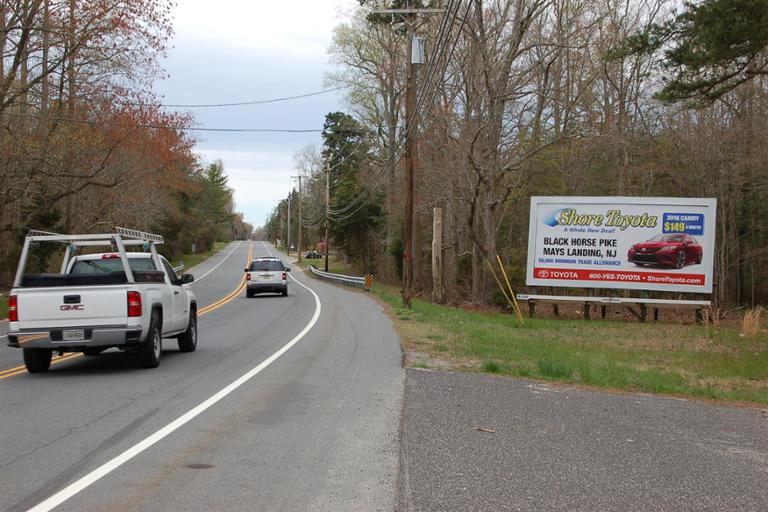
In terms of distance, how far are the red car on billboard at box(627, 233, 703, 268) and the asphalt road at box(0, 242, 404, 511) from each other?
16.3 m

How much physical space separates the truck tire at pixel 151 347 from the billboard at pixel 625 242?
1840cm

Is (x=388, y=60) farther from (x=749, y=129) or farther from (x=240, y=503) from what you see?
(x=240, y=503)

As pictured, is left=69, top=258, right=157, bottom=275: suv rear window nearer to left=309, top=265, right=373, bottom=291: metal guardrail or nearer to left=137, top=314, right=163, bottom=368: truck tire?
left=137, top=314, right=163, bottom=368: truck tire

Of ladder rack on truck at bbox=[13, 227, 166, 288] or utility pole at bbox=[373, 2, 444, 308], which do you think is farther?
utility pole at bbox=[373, 2, 444, 308]

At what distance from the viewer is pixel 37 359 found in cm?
1116

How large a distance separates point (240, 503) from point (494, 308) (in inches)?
1187

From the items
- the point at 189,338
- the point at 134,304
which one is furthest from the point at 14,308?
the point at 189,338

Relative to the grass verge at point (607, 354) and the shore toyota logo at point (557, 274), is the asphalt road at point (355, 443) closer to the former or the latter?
the grass verge at point (607, 354)

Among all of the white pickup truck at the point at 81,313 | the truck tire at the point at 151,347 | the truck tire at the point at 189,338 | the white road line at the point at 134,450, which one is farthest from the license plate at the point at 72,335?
the truck tire at the point at 189,338

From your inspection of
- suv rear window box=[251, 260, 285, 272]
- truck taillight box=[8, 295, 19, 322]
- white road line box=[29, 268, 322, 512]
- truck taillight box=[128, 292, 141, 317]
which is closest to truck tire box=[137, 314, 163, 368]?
truck taillight box=[128, 292, 141, 317]

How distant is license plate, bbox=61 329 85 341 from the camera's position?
34.6ft

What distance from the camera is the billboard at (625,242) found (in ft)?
88.4

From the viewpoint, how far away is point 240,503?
5184 mm

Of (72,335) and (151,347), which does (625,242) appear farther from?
(72,335)
